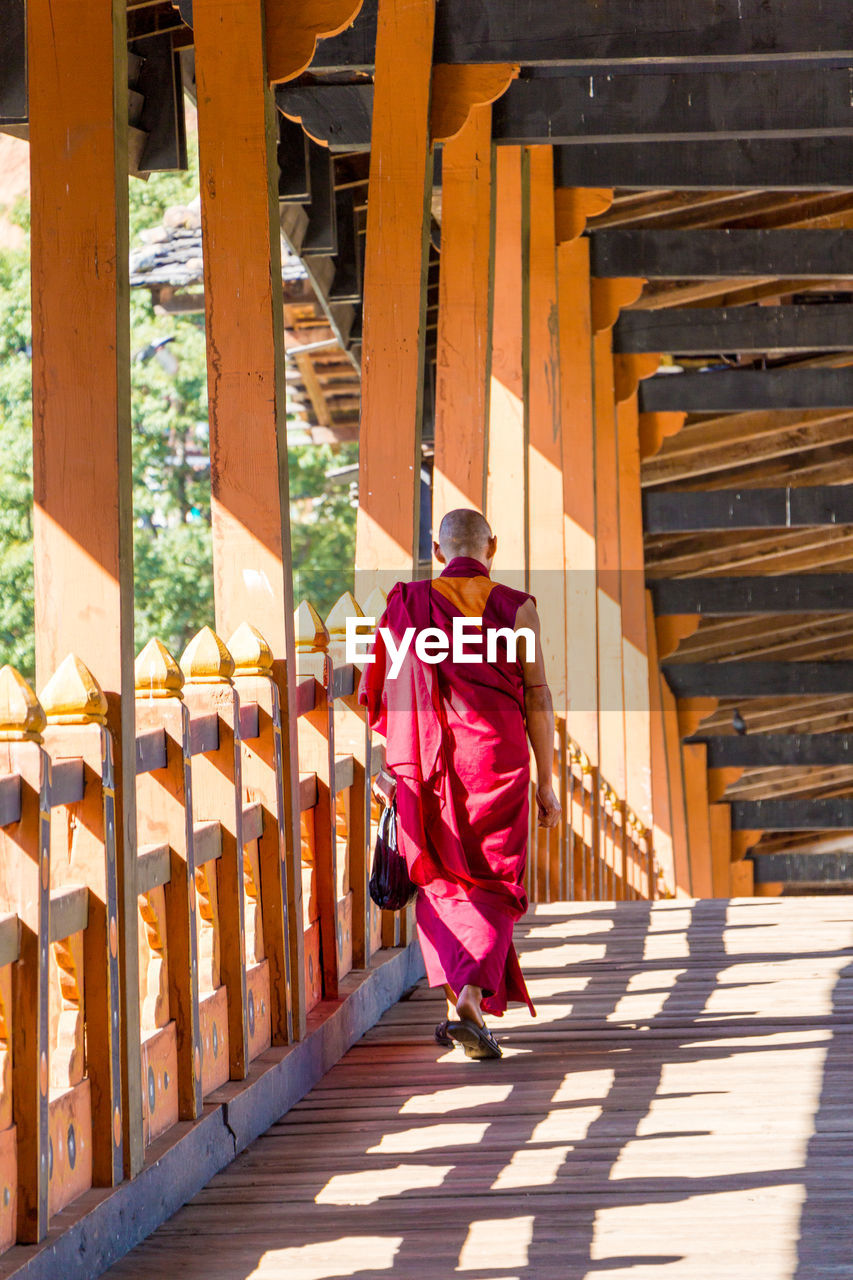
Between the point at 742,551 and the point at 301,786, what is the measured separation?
36.5 feet

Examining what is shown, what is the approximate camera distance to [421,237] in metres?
5.13

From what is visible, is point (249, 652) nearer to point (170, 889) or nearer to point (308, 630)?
point (308, 630)

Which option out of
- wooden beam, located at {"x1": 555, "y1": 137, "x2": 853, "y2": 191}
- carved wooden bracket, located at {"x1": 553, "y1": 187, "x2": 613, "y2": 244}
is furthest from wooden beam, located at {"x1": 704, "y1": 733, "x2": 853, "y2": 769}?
wooden beam, located at {"x1": 555, "y1": 137, "x2": 853, "y2": 191}

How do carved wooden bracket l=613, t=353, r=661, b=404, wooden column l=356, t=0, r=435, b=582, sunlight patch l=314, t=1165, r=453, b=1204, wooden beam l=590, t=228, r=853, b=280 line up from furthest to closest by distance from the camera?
carved wooden bracket l=613, t=353, r=661, b=404 < wooden beam l=590, t=228, r=853, b=280 < wooden column l=356, t=0, r=435, b=582 < sunlight patch l=314, t=1165, r=453, b=1204

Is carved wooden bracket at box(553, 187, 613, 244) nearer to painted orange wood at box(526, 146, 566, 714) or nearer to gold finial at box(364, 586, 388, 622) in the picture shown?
painted orange wood at box(526, 146, 566, 714)

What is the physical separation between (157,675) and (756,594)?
11.2 meters

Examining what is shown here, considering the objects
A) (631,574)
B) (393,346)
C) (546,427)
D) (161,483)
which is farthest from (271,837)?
(161,483)

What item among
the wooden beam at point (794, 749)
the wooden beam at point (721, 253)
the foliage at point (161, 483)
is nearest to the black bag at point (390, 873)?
the wooden beam at point (721, 253)

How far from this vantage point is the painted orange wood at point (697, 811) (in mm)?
16500

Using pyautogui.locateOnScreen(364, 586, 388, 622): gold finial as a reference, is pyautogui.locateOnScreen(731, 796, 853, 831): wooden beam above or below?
below

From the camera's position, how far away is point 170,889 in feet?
10.3

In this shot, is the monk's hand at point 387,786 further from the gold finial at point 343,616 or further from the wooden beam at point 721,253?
the wooden beam at point 721,253

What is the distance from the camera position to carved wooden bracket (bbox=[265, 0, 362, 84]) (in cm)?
399

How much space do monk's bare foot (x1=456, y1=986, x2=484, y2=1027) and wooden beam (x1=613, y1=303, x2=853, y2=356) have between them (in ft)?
22.5
